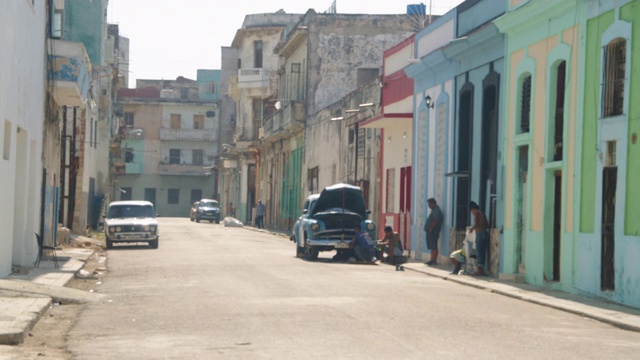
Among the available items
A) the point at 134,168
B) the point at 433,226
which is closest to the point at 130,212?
the point at 433,226

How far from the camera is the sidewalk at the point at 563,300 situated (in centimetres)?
1495

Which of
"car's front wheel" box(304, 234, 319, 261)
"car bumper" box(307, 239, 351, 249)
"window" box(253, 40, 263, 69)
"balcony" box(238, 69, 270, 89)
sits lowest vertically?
"car's front wheel" box(304, 234, 319, 261)

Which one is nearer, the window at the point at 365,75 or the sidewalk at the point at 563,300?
the sidewalk at the point at 563,300

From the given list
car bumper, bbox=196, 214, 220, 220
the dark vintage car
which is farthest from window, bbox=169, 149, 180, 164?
the dark vintage car

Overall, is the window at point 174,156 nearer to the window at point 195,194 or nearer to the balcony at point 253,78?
the window at point 195,194

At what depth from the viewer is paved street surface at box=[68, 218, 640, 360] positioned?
36.0 feet

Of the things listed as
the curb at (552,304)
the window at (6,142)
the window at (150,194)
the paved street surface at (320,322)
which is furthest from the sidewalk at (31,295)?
the window at (150,194)

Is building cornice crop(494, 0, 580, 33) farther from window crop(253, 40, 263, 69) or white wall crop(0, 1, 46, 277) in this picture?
window crop(253, 40, 263, 69)

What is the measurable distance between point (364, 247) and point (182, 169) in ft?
248

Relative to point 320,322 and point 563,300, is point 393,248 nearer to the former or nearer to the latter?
point 563,300

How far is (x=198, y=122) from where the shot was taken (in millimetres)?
103375

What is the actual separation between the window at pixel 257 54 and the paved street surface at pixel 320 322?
54426mm

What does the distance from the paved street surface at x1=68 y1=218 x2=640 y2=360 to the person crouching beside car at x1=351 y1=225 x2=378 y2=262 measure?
17.7 feet

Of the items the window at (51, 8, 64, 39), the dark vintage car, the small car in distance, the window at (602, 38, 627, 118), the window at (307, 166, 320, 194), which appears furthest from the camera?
the small car in distance
